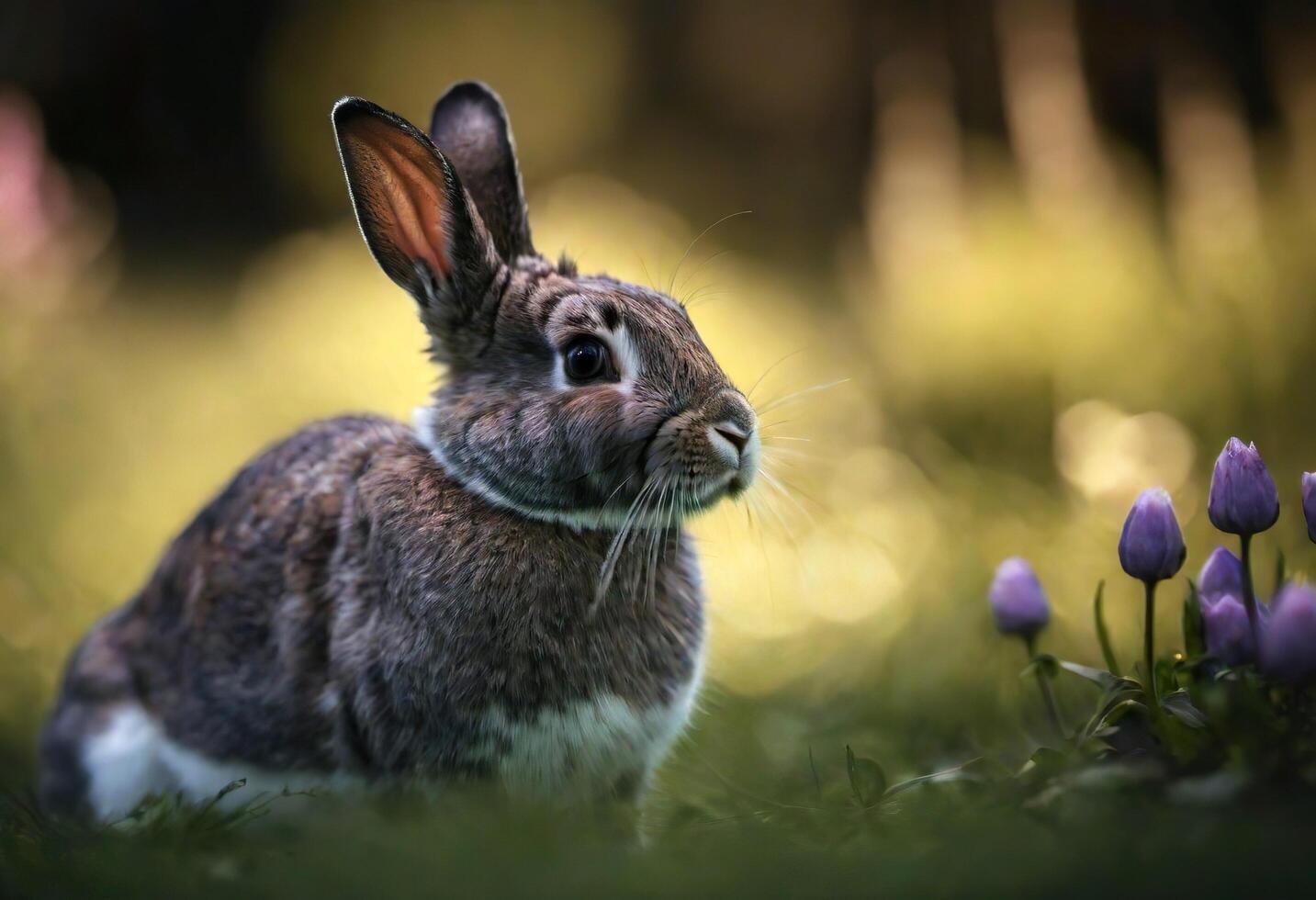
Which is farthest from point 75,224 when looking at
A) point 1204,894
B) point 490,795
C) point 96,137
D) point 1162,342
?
point 1204,894

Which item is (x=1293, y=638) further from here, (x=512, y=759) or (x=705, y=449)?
(x=512, y=759)

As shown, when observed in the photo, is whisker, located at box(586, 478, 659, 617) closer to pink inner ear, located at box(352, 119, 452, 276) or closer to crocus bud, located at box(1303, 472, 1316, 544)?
pink inner ear, located at box(352, 119, 452, 276)

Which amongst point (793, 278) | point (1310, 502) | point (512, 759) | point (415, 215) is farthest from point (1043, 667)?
point (793, 278)

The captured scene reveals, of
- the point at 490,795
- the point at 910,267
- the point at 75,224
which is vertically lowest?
the point at 490,795

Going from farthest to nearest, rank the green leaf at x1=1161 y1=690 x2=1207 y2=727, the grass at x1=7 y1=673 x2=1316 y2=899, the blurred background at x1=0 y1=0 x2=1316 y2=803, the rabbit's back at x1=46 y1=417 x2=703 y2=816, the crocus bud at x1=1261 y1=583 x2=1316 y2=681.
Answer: the blurred background at x1=0 y1=0 x2=1316 y2=803
the rabbit's back at x1=46 y1=417 x2=703 y2=816
the green leaf at x1=1161 y1=690 x2=1207 y2=727
the crocus bud at x1=1261 y1=583 x2=1316 y2=681
the grass at x1=7 y1=673 x2=1316 y2=899

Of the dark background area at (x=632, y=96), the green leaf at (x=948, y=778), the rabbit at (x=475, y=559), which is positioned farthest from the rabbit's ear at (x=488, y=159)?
the dark background area at (x=632, y=96)

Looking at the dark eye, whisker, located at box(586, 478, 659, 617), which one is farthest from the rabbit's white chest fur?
the dark eye

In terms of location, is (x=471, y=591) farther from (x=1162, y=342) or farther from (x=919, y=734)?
(x=1162, y=342)
